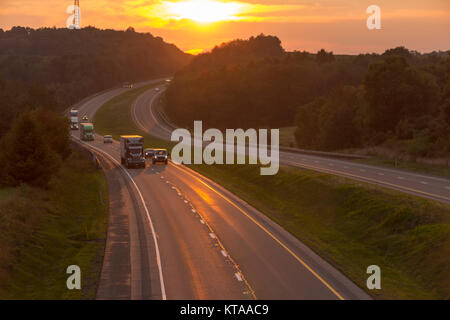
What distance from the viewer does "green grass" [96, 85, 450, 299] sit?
23.0 metres

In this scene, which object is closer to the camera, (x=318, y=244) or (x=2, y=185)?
(x=318, y=244)

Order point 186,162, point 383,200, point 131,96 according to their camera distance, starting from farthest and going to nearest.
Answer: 1. point 131,96
2. point 186,162
3. point 383,200

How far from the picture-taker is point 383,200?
34469 mm

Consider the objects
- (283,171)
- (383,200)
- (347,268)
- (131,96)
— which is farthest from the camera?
(131,96)

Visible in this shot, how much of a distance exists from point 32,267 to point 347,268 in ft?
48.2

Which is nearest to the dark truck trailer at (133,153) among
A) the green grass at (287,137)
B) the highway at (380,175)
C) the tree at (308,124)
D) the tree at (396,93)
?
the highway at (380,175)

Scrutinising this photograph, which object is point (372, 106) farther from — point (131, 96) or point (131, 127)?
point (131, 96)

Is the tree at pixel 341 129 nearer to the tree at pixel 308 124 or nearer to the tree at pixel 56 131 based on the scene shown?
the tree at pixel 308 124

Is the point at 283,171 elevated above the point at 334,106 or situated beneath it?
situated beneath

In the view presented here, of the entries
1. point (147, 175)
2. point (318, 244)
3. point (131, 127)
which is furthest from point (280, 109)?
point (318, 244)

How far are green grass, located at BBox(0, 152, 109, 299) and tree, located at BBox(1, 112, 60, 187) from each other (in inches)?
61.1

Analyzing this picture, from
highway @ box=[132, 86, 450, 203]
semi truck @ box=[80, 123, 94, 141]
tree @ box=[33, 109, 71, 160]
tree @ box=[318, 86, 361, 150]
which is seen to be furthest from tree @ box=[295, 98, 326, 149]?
tree @ box=[33, 109, 71, 160]

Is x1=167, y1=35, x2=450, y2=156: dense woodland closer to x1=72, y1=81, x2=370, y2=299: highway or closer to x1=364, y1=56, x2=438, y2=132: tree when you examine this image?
x1=364, y1=56, x2=438, y2=132: tree

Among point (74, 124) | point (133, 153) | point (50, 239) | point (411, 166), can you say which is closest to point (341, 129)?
point (411, 166)
